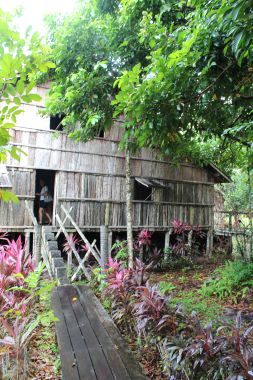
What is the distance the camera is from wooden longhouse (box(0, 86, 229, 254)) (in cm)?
886

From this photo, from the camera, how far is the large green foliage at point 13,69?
1198 millimetres

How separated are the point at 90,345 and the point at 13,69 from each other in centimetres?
256

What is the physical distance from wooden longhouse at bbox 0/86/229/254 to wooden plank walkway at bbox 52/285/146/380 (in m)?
5.64

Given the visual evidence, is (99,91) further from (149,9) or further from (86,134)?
(149,9)

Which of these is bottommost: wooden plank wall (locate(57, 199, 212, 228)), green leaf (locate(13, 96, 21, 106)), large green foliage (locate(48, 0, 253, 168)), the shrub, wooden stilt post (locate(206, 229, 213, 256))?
the shrub

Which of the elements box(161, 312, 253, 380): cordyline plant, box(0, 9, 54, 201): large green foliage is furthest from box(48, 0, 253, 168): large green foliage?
box(161, 312, 253, 380): cordyline plant

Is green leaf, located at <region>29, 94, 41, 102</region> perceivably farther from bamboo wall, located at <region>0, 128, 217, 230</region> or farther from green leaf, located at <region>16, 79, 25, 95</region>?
bamboo wall, located at <region>0, 128, 217, 230</region>

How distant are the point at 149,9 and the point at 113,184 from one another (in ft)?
19.1

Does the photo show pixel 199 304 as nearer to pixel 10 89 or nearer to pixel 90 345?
pixel 90 345

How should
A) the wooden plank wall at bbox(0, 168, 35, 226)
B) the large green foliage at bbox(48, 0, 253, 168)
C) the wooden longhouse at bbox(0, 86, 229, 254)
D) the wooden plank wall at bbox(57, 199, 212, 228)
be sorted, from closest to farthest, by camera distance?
1. the large green foliage at bbox(48, 0, 253, 168)
2. the wooden plank wall at bbox(0, 168, 35, 226)
3. the wooden longhouse at bbox(0, 86, 229, 254)
4. the wooden plank wall at bbox(57, 199, 212, 228)

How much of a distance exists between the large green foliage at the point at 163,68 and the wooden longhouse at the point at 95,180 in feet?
6.45

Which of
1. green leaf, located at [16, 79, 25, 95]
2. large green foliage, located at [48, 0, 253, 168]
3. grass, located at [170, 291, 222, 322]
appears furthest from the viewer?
grass, located at [170, 291, 222, 322]

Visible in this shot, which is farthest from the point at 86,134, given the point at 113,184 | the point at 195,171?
the point at 195,171

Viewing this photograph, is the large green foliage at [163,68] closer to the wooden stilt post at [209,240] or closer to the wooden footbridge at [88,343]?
the wooden footbridge at [88,343]
